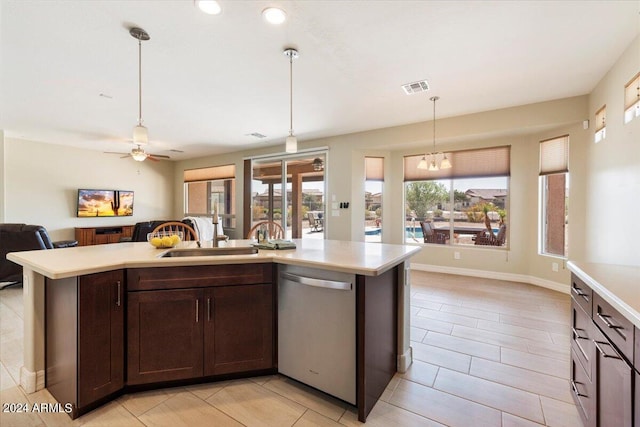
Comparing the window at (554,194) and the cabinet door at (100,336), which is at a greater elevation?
the window at (554,194)

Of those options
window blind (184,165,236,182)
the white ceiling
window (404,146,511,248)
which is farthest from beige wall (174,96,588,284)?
window blind (184,165,236,182)

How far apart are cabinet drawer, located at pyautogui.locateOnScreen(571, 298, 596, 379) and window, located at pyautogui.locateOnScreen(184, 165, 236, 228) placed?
688cm

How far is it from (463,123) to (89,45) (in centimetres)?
476

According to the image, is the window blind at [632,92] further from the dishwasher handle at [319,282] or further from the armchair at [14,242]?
the armchair at [14,242]

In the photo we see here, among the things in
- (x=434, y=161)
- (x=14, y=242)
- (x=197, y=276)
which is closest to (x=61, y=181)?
(x=14, y=242)

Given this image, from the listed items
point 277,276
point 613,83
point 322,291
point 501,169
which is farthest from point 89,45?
point 501,169

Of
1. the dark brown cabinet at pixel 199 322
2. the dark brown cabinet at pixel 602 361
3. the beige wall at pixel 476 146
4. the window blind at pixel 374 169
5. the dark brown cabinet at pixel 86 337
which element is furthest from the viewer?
the window blind at pixel 374 169

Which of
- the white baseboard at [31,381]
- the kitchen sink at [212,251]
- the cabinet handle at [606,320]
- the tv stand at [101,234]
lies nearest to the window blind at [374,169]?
the kitchen sink at [212,251]

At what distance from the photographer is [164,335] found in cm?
185

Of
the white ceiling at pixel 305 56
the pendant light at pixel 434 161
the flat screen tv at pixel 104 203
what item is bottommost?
the flat screen tv at pixel 104 203

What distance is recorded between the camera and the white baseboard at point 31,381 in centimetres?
188

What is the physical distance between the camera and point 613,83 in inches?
111

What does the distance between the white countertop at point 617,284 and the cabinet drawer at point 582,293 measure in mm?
53

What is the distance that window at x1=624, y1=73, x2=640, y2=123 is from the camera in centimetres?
235
